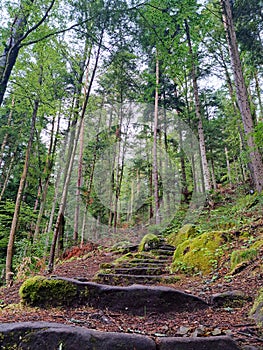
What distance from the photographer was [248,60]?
1436 centimetres

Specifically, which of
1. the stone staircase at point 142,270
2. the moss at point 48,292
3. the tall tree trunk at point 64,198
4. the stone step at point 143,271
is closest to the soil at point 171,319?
the moss at point 48,292

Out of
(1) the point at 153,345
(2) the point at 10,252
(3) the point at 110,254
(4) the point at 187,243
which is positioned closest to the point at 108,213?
(3) the point at 110,254

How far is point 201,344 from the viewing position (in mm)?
2156

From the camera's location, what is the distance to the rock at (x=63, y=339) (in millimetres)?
2078

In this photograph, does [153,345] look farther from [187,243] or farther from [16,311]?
[187,243]

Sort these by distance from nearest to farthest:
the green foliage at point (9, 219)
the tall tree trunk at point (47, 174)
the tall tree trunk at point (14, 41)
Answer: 1. the tall tree trunk at point (14, 41)
2. the green foliage at point (9, 219)
3. the tall tree trunk at point (47, 174)

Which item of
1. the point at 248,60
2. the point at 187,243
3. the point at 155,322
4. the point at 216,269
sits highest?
the point at 248,60

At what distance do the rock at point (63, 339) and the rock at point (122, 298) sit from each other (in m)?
1.22

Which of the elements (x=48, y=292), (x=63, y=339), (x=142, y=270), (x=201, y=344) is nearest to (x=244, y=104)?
(x=142, y=270)

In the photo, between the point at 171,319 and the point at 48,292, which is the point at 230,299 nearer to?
the point at 171,319

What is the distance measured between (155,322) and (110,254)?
7.43m

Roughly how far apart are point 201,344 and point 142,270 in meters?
4.21

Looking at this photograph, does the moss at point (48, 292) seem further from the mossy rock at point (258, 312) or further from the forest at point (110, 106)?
the forest at point (110, 106)

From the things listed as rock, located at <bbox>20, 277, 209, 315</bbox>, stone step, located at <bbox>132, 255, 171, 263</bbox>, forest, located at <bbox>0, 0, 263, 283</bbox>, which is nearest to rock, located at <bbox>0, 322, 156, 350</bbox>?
rock, located at <bbox>20, 277, 209, 315</bbox>
